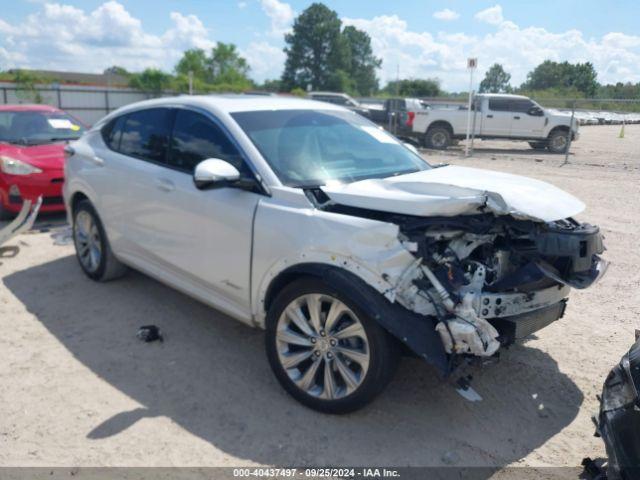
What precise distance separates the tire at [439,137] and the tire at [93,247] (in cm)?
1605

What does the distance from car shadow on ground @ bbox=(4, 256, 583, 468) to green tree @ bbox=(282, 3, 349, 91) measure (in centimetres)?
8059

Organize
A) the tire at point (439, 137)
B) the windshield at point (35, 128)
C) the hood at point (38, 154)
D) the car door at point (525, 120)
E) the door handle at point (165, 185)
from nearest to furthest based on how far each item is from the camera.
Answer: the door handle at point (165, 185)
the hood at point (38, 154)
the windshield at point (35, 128)
the car door at point (525, 120)
the tire at point (439, 137)

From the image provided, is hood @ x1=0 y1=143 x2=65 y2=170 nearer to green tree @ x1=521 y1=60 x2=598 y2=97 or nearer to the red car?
the red car

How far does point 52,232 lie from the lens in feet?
24.7

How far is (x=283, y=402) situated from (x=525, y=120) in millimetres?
18016

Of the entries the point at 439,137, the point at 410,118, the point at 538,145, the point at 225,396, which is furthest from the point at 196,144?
the point at 538,145

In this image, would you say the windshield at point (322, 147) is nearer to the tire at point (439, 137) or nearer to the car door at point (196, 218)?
the car door at point (196, 218)

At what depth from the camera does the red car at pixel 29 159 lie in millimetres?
7602

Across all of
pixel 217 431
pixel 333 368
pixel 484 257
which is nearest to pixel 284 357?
pixel 333 368

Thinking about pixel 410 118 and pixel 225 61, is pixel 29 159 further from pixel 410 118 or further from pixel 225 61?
pixel 225 61

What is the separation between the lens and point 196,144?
4316 mm

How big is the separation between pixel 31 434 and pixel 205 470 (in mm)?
1089

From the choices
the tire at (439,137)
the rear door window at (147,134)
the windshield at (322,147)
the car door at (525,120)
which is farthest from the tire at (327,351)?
the car door at (525,120)

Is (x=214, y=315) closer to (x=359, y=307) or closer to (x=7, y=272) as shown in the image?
(x=359, y=307)
